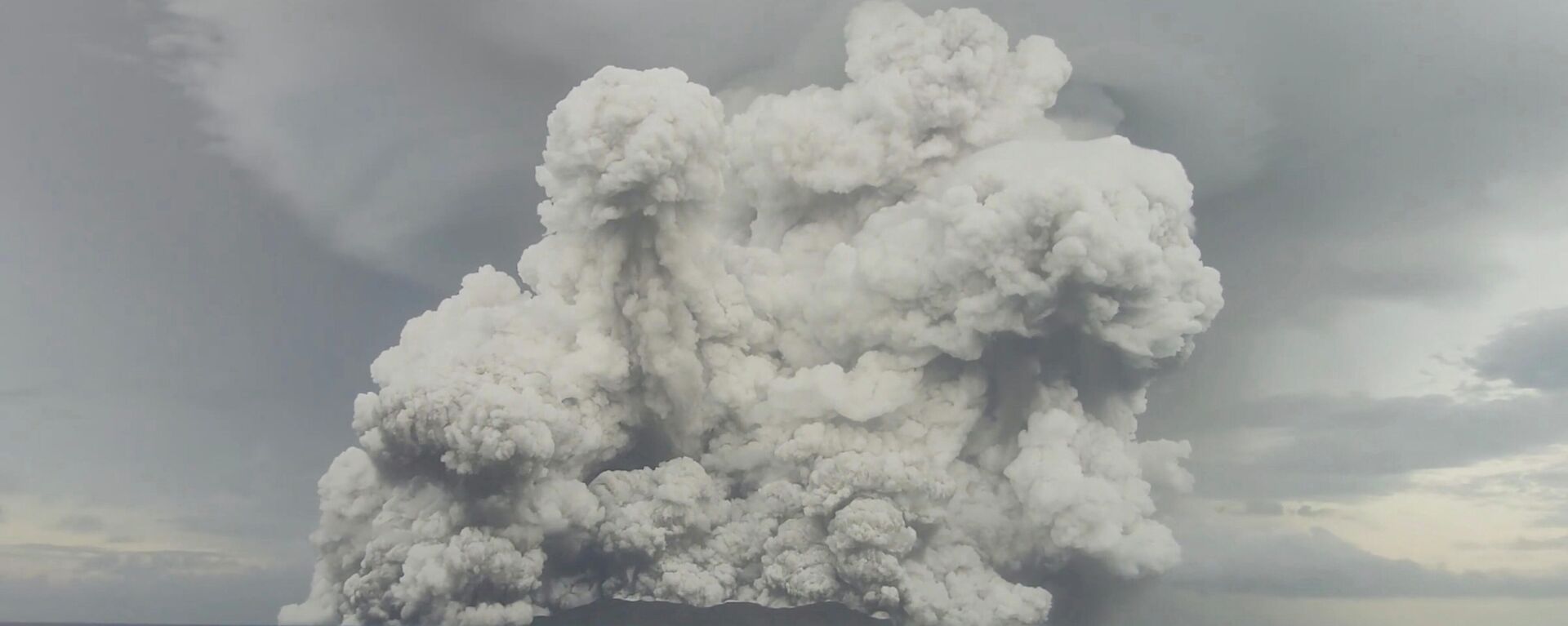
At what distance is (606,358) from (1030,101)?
8624 mm

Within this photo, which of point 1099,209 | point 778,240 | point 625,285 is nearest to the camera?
point 1099,209

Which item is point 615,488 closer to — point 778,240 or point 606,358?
point 606,358

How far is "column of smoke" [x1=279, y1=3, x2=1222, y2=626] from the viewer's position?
69.1 feet

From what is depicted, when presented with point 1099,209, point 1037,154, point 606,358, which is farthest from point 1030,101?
point 606,358

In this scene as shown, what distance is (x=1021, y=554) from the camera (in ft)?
76.9

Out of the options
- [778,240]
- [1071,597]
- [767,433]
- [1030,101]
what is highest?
[1030,101]

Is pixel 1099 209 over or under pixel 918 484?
over

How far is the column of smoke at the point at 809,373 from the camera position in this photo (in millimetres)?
21062

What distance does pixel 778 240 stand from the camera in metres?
25.8

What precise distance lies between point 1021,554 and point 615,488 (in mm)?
7049

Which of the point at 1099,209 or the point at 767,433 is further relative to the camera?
the point at 767,433

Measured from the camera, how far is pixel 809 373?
23.1 metres

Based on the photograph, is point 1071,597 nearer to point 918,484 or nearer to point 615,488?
point 918,484

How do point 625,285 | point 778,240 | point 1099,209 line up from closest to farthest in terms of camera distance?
point 1099,209 < point 625,285 < point 778,240
